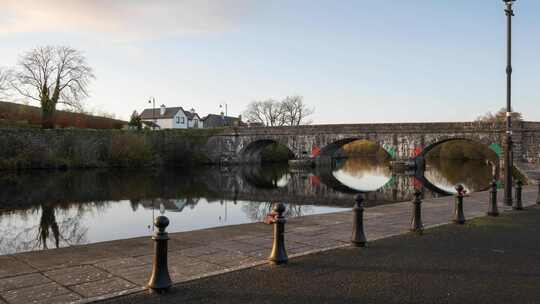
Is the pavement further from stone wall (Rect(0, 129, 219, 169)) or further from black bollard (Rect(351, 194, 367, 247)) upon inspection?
stone wall (Rect(0, 129, 219, 169))

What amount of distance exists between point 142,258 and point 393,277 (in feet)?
12.8

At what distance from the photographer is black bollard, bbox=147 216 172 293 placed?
521 cm

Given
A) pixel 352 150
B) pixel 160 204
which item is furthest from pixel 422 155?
pixel 352 150

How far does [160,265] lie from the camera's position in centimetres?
528

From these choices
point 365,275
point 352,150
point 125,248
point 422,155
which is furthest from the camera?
point 352,150

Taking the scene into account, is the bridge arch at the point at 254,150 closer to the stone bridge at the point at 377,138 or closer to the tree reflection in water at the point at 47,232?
the stone bridge at the point at 377,138

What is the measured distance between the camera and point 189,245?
8.17 metres

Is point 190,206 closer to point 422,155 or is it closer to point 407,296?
point 407,296

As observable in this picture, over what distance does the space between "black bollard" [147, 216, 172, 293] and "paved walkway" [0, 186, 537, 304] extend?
1.12 ft

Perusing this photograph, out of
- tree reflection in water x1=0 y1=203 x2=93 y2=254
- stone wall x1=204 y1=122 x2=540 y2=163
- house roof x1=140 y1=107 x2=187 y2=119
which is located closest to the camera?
tree reflection in water x1=0 y1=203 x2=93 y2=254

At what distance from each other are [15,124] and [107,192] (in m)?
26.3

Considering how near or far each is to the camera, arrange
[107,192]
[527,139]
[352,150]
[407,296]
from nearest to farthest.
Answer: [407,296] → [107,192] → [527,139] → [352,150]

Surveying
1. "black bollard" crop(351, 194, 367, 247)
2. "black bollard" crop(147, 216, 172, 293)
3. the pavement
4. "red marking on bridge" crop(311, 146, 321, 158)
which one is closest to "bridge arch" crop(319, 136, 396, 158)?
"red marking on bridge" crop(311, 146, 321, 158)

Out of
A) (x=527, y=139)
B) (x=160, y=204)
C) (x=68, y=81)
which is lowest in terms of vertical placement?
(x=160, y=204)
